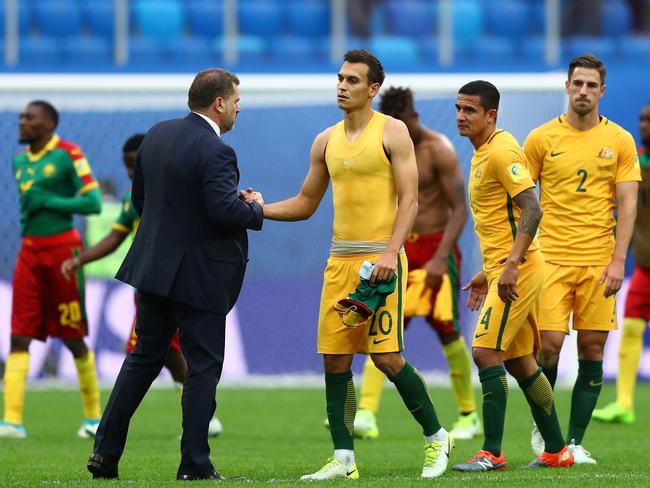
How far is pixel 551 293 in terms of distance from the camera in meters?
7.64

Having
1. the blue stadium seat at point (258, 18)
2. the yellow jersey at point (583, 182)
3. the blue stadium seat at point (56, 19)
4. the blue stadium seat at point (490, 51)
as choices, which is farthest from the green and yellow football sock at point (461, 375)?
the blue stadium seat at point (56, 19)

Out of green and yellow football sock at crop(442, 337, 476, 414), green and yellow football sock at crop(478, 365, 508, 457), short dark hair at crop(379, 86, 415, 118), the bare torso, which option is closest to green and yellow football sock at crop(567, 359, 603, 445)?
green and yellow football sock at crop(478, 365, 508, 457)

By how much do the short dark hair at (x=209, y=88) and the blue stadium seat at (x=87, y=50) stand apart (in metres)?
9.73

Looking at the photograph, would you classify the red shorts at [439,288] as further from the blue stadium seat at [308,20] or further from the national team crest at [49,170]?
the blue stadium seat at [308,20]

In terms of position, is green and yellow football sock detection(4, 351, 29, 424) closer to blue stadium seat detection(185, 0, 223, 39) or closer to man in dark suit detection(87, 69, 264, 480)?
man in dark suit detection(87, 69, 264, 480)

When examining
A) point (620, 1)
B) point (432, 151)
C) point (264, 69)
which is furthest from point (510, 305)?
point (620, 1)

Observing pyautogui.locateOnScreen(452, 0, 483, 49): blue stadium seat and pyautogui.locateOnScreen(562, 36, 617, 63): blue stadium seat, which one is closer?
pyautogui.locateOnScreen(562, 36, 617, 63): blue stadium seat

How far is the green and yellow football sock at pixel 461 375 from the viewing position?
9.74m

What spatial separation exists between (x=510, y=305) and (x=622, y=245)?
0.84m

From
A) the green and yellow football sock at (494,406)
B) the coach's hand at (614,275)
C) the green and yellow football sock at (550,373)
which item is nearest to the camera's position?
the green and yellow football sock at (494,406)

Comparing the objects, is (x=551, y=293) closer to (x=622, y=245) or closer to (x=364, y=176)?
(x=622, y=245)

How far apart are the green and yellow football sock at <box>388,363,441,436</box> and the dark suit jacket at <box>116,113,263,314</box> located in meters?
1.01

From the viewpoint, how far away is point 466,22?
62.0 feet

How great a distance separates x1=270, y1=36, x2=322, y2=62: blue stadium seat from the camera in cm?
1719
